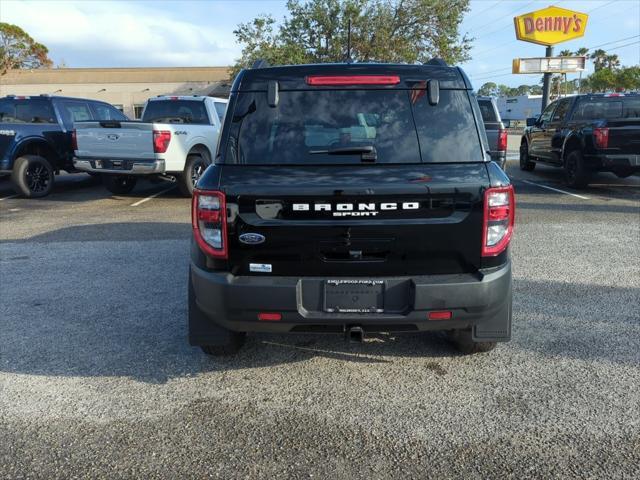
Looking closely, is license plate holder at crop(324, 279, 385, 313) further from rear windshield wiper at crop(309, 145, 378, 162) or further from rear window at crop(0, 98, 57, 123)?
rear window at crop(0, 98, 57, 123)

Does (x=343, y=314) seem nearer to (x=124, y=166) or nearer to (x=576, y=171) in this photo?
(x=124, y=166)

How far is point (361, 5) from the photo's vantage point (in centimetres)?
2547

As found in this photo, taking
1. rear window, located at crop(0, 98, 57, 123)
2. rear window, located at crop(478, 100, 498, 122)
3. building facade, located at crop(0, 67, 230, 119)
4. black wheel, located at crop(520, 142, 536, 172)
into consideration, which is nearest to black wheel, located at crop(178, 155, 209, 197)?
rear window, located at crop(0, 98, 57, 123)

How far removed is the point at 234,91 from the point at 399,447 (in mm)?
2247

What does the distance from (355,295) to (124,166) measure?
7865mm

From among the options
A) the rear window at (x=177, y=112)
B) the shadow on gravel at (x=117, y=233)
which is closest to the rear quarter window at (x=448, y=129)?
the shadow on gravel at (x=117, y=233)

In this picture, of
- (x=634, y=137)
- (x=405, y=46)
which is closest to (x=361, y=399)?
(x=634, y=137)

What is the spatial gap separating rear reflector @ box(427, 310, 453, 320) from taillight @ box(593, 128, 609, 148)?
9.10 meters

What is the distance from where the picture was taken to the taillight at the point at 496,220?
297 centimetres

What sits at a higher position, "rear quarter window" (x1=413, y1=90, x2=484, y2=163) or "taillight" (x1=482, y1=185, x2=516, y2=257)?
"rear quarter window" (x1=413, y1=90, x2=484, y2=163)

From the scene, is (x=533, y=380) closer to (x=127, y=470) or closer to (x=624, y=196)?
(x=127, y=470)

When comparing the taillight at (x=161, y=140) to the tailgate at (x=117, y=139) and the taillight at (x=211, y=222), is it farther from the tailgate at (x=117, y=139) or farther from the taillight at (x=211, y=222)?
the taillight at (x=211, y=222)

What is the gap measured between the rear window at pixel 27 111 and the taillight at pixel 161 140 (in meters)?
3.41

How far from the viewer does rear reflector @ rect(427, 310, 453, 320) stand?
9.80 feet
